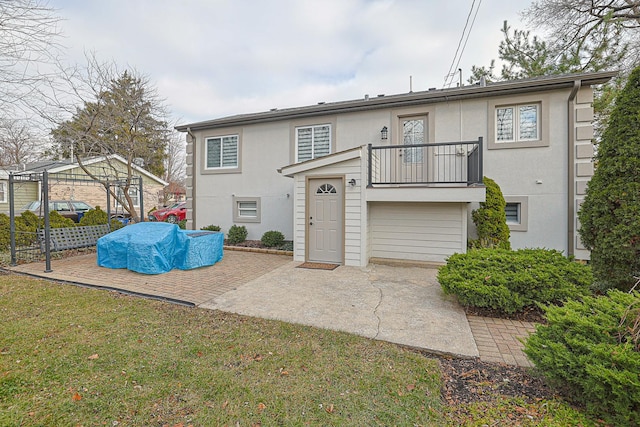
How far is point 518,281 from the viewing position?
3.88 metres

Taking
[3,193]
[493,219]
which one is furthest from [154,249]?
[3,193]

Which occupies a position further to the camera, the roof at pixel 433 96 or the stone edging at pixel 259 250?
the stone edging at pixel 259 250

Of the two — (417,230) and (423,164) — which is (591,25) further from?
(417,230)

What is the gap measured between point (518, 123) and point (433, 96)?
7.23ft

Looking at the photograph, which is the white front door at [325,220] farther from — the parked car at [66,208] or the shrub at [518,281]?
the parked car at [66,208]

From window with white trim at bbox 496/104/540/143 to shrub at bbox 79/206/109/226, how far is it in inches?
489

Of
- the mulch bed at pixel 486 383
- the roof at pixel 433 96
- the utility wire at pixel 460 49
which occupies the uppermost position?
the utility wire at pixel 460 49

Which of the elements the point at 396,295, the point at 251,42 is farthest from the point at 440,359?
the point at 251,42

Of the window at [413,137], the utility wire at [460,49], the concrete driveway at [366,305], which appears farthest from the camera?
the window at [413,137]

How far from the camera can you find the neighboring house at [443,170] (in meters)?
6.68

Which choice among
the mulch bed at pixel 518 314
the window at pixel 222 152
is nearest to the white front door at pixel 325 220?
the mulch bed at pixel 518 314

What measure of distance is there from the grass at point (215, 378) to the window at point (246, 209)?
600cm

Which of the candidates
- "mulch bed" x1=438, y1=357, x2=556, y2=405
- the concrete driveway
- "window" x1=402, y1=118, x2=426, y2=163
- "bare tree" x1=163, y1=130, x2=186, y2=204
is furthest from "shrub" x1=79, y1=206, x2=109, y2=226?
"bare tree" x1=163, y1=130, x2=186, y2=204

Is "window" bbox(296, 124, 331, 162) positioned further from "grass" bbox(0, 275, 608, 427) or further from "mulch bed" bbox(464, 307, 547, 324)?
"grass" bbox(0, 275, 608, 427)
